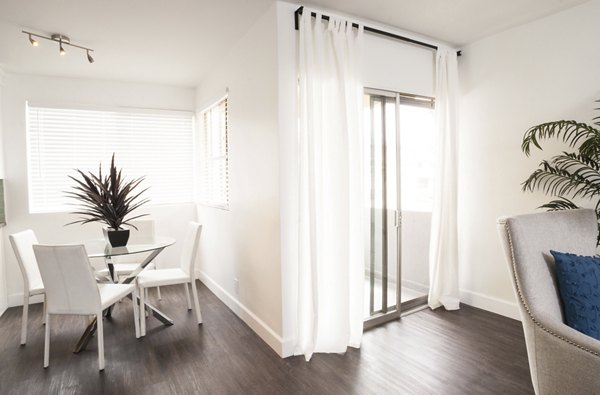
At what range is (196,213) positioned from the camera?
4.88 m

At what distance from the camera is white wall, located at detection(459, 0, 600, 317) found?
2.81 metres

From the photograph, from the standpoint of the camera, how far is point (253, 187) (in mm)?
3014

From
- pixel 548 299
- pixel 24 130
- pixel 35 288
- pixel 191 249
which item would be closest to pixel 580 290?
pixel 548 299

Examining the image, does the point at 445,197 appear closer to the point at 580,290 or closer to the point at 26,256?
the point at 580,290

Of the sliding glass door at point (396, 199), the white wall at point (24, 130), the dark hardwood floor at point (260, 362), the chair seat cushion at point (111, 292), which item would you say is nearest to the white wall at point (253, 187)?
the dark hardwood floor at point (260, 362)

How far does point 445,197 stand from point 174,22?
3019 mm

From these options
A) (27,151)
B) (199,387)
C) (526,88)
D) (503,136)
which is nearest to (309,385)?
(199,387)

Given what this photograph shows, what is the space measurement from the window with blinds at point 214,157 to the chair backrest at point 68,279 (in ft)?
5.11

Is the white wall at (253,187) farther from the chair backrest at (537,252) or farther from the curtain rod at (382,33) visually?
the chair backrest at (537,252)

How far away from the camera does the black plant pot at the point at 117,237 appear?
121 inches

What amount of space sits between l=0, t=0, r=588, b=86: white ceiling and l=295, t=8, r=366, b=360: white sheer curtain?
424mm

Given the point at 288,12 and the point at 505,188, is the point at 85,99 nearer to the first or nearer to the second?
the point at 288,12

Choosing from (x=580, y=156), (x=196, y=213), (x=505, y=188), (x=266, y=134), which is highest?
(x=266, y=134)

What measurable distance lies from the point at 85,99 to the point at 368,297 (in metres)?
4.17
